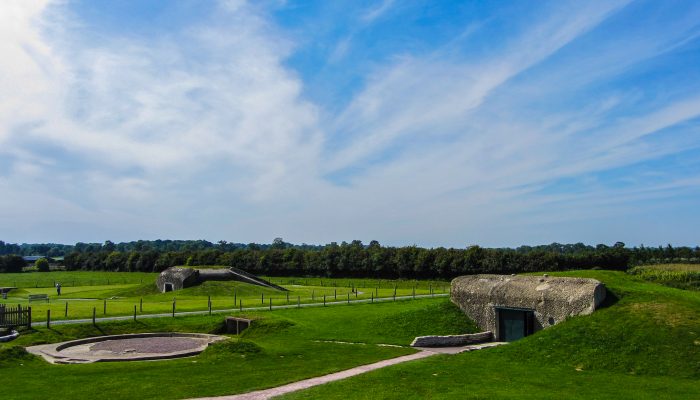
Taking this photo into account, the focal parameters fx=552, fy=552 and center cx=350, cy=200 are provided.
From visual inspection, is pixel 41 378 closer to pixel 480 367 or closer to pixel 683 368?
pixel 480 367

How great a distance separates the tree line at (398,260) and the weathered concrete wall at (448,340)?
62.9m

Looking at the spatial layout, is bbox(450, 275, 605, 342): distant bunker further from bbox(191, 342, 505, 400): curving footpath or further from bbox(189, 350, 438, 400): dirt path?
bbox(189, 350, 438, 400): dirt path

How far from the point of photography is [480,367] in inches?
1027

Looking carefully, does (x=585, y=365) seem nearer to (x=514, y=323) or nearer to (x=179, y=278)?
(x=514, y=323)

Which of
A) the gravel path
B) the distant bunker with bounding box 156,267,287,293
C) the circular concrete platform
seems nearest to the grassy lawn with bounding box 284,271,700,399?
the circular concrete platform

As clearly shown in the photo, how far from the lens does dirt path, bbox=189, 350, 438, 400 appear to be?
20.6 metres

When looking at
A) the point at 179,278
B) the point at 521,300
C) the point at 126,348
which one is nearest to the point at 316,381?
the point at 126,348

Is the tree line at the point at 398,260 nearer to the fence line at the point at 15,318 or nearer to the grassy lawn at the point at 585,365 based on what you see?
the grassy lawn at the point at 585,365

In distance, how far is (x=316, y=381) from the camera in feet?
76.3

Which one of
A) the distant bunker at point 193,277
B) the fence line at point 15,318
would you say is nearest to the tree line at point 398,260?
the distant bunker at point 193,277

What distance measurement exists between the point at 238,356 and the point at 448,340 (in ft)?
41.8

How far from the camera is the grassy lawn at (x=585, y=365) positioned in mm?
21016

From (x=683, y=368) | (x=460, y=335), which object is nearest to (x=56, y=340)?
(x=460, y=335)

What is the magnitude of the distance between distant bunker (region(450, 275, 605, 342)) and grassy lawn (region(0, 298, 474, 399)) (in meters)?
1.48
